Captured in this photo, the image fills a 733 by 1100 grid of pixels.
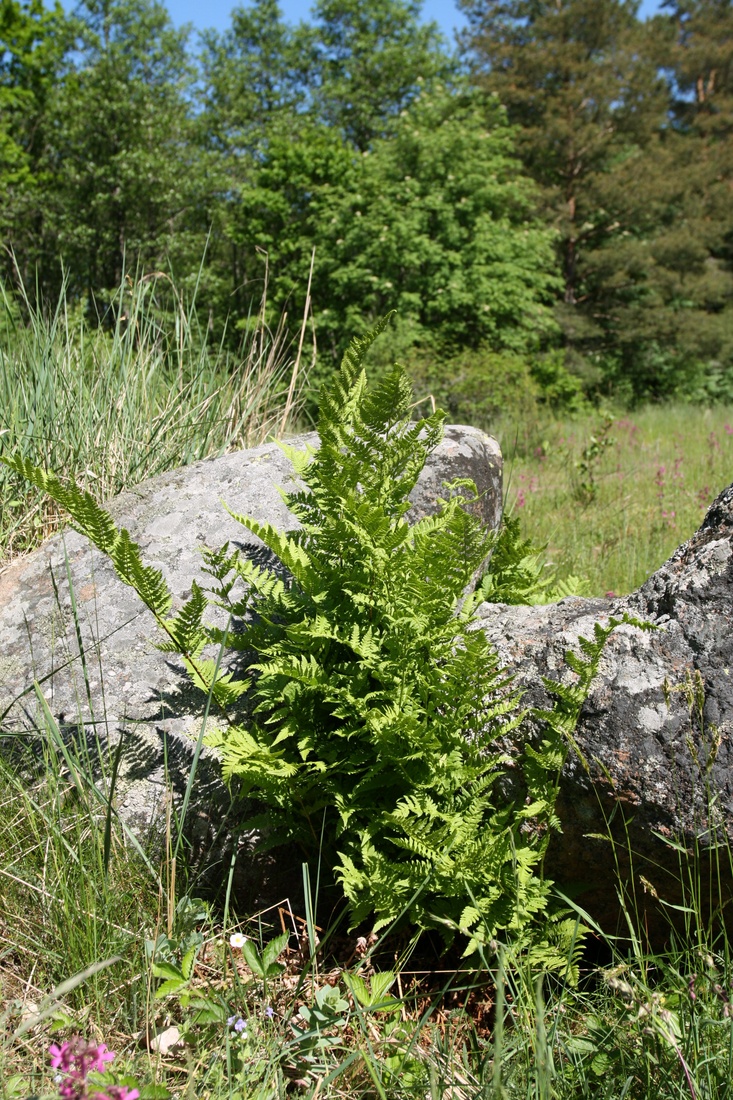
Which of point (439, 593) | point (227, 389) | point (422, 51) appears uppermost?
point (422, 51)

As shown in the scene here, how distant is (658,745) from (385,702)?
69 cm

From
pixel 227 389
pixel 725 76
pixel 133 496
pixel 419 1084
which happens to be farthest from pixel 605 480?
pixel 725 76

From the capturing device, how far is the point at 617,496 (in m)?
6.05

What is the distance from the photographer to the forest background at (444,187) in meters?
15.2

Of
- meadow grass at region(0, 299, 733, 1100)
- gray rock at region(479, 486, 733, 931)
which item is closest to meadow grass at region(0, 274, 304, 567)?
meadow grass at region(0, 299, 733, 1100)

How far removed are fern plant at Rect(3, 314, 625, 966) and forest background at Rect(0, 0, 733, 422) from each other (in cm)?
921

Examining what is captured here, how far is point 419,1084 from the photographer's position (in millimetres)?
1597

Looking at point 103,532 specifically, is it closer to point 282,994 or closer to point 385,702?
point 385,702

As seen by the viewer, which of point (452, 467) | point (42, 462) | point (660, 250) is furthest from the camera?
point (660, 250)

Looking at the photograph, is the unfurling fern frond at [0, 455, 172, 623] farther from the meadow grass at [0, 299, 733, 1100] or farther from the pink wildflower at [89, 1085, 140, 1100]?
the pink wildflower at [89, 1085, 140, 1100]

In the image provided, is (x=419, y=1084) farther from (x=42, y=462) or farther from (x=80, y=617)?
(x=42, y=462)

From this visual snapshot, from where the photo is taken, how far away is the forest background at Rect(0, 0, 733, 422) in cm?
1521

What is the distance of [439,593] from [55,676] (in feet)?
4.37

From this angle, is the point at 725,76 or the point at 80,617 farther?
the point at 725,76
